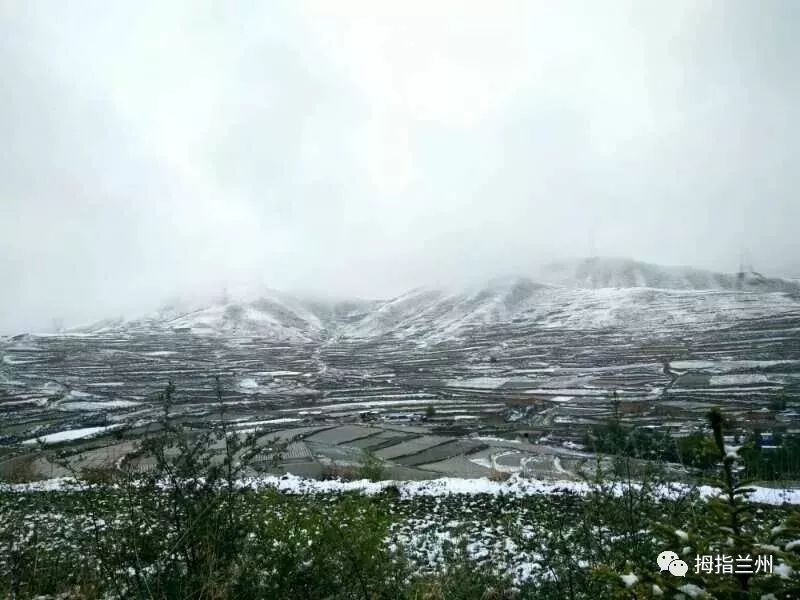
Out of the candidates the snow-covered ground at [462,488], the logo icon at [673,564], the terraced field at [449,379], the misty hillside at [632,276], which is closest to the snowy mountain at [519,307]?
the misty hillside at [632,276]

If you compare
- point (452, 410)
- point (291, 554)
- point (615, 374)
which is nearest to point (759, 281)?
point (615, 374)

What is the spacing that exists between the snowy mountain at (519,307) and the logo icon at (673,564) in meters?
98.2

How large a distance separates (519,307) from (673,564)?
13519 cm

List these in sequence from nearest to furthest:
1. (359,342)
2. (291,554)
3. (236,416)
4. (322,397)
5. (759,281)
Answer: (291,554) < (236,416) < (322,397) < (359,342) < (759,281)

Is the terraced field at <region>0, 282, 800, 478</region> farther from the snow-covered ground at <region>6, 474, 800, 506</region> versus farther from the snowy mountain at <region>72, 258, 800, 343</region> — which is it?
the snow-covered ground at <region>6, 474, 800, 506</region>

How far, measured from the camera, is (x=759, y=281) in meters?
150

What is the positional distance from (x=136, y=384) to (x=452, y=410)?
4693 centimetres

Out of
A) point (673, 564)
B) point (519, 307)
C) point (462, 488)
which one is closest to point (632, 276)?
point (519, 307)

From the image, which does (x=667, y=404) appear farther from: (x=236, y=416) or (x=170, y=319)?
(x=170, y=319)

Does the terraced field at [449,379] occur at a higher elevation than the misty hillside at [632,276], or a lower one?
lower

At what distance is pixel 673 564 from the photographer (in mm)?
2129

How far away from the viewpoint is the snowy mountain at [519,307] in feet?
331

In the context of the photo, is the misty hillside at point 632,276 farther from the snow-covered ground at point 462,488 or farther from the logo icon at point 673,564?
the logo icon at point 673,564

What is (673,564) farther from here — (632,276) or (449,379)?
(632,276)
